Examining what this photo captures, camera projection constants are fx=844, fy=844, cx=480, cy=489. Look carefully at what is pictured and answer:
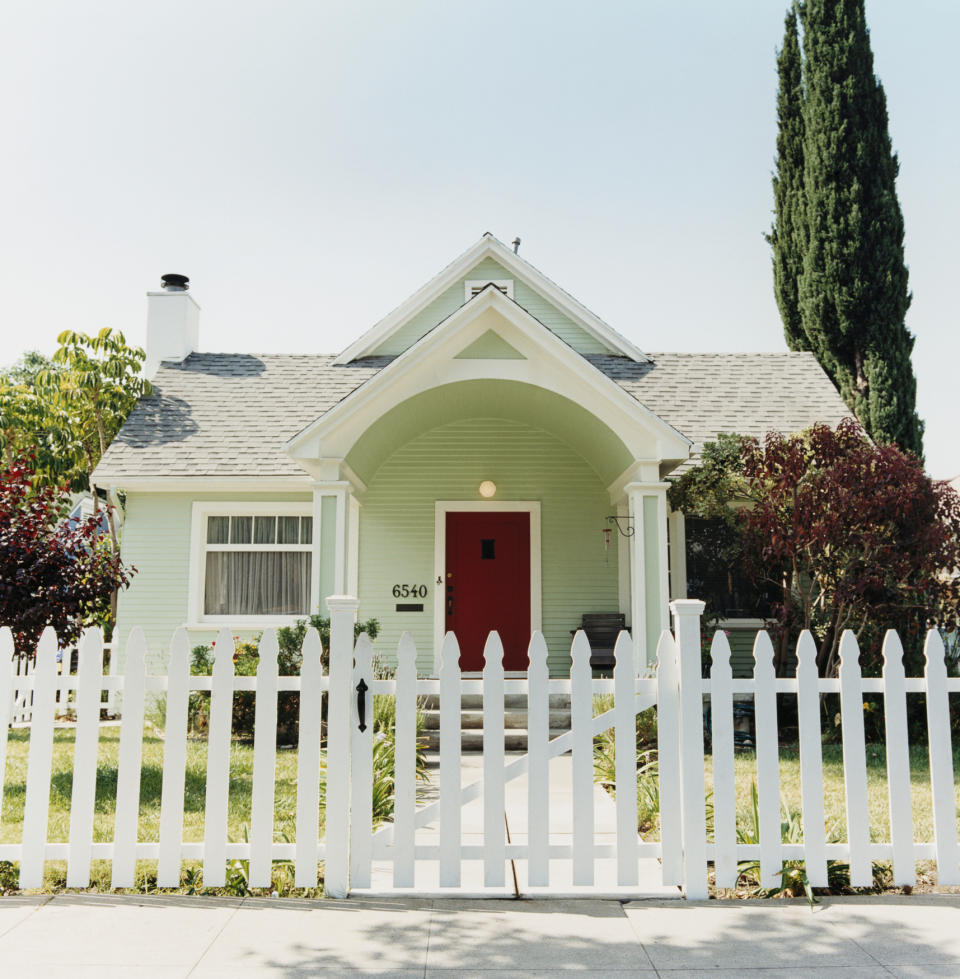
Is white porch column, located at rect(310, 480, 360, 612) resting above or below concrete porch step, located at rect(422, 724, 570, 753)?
above

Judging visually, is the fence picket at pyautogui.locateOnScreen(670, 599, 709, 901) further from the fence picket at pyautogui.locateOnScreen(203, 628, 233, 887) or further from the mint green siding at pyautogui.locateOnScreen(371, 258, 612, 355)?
the mint green siding at pyautogui.locateOnScreen(371, 258, 612, 355)

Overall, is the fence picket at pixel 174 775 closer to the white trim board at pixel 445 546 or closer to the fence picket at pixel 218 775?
the fence picket at pixel 218 775

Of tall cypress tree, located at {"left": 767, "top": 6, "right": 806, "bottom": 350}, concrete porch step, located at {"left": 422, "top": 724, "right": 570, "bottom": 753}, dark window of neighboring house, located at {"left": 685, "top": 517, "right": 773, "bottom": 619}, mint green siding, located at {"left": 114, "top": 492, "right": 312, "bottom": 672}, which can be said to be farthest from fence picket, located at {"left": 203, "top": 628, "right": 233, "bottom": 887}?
tall cypress tree, located at {"left": 767, "top": 6, "right": 806, "bottom": 350}

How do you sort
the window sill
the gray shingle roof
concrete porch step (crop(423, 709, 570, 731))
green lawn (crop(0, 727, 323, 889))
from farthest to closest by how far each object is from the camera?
the gray shingle roof < the window sill < concrete porch step (crop(423, 709, 570, 731)) < green lawn (crop(0, 727, 323, 889))

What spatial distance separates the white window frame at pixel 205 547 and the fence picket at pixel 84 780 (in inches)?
309

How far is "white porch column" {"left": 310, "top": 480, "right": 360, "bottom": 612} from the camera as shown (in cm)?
962

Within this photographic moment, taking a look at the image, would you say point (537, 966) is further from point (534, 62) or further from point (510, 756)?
point (534, 62)

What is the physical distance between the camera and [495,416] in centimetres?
1231

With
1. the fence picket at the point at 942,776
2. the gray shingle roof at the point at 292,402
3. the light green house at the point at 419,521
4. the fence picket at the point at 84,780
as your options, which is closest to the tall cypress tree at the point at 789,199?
the gray shingle roof at the point at 292,402

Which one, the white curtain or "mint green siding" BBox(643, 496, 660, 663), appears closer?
"mint green siding" BBox(643, 496, 660, 663)

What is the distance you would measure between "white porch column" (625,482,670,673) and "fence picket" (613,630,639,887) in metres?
5.51

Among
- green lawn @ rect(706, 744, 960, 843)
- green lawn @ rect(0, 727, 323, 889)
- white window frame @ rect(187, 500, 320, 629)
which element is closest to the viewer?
green lawn @ rect(0, 727, 323, 889)

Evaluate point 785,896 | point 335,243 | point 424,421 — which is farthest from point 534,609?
point 785,896

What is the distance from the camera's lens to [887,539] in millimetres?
9422
